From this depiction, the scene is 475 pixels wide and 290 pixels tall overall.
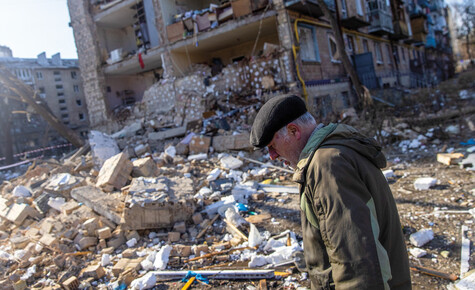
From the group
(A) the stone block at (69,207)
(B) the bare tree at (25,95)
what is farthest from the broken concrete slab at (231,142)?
(B) the bare tree at (25,95)

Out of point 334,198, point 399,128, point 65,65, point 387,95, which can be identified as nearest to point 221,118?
point 399,128

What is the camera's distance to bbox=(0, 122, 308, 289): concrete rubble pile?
4012 millimetres

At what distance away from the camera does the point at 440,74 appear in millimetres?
30906

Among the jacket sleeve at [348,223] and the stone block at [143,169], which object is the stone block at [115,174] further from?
the jacket sleeve at [348,223]

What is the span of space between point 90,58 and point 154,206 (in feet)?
49.6

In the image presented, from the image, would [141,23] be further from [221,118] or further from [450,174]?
[450,174]

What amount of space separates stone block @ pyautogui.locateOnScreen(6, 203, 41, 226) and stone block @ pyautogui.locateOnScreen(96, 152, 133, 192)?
129cm

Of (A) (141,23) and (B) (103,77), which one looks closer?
(A) (141,23)

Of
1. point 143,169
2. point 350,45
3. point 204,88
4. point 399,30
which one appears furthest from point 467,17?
point 143,169

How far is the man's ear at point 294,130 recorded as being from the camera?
56.4 inches

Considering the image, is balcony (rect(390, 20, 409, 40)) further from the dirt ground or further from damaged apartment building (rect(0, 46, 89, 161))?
damaged apartment building (rect(0, 46, 89, 161))

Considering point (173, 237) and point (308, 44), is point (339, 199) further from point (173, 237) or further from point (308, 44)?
point (308, 44)

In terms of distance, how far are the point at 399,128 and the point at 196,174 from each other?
6.22 m

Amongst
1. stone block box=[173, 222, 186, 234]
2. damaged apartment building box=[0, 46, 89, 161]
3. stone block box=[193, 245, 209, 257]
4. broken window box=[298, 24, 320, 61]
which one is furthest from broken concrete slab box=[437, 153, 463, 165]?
damaged apartment building box=[0, 46, 89, 161]
